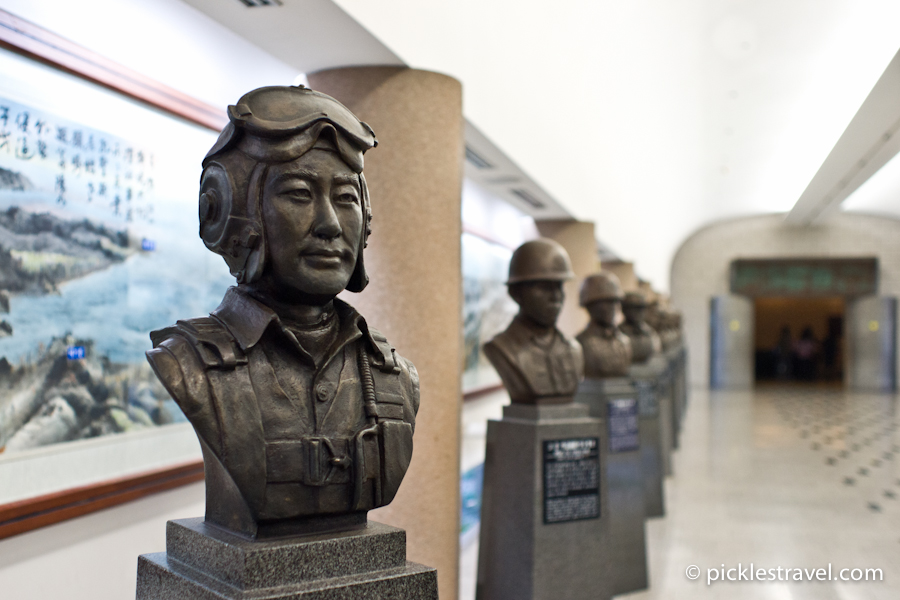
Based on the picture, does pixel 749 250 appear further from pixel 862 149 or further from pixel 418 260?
pixel 418 260

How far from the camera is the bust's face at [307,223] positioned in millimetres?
2328

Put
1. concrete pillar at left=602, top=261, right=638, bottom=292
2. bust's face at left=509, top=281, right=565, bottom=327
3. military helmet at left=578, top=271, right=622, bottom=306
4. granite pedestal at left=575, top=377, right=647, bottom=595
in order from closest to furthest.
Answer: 1. bust's face at left=509, top=281, right=565, bottom=327
2. granite pedestal at left=575, top=377, right=647, bottom=595
3. military helmet at left=578, top=271, right=622, bottom=306
4. concrete pillar at left=602, top=261, right=638, bottom=292

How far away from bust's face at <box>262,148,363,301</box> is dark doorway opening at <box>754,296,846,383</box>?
35.1 meters

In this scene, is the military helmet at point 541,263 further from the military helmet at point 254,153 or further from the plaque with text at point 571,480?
the military helmet at point 254,153

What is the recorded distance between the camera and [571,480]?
16.3 feet

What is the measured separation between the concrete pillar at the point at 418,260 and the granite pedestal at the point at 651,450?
419 centimetres

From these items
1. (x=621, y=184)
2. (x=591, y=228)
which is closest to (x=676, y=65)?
(x=621, y=184)

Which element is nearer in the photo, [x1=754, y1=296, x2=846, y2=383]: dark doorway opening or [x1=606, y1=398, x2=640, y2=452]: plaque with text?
[x1=606, y1=398, x2=640, y2=452]: plaque with text

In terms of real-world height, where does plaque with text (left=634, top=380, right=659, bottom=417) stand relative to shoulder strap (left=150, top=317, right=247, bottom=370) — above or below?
below

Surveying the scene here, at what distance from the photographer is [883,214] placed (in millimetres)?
27047

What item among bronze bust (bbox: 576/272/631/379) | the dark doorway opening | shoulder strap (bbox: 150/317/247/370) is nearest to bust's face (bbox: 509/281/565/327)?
bronze bust (bbox: 576/272/631/379)

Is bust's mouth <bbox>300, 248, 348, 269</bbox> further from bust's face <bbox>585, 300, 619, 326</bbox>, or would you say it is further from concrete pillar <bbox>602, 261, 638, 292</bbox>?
concrete pillar <bbox>602, 261, 638, 292</bbox>

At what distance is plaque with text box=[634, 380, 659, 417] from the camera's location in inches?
347

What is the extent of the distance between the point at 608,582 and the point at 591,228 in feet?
25.3
